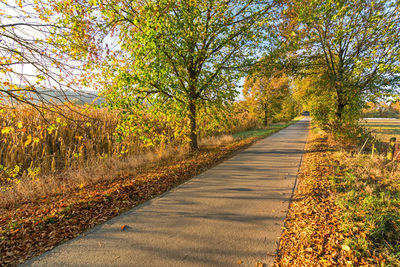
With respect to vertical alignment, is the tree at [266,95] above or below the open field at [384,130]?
above

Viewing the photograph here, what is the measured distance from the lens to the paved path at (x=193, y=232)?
2.42 metres

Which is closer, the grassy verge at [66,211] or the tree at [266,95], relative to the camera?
the grassy verge at [66,211]

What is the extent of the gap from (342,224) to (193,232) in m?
2.41

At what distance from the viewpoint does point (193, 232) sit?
295 centimetres

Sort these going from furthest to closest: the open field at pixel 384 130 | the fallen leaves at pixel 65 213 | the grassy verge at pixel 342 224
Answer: the open field at pixel 384 130 → the fallen leaves at pixel 65 213 → the grassy verge at pixel 342 224

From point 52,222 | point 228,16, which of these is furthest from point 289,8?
point 52,222

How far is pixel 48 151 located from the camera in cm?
673

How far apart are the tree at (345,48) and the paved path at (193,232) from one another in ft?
19.4

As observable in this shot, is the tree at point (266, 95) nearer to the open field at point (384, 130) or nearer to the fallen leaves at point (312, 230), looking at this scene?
the open field at point (384, 130)

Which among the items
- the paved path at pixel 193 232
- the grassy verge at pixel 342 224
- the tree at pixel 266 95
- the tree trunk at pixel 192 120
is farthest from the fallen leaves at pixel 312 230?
the tree at pixel 266 95

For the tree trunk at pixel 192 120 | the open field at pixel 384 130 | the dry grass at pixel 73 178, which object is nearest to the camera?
the dry grass at pixel 73 178

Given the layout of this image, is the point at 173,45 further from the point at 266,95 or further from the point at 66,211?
the point at 266,95

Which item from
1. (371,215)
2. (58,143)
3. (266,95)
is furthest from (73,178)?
(266,95)

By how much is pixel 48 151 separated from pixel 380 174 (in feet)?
35.7
